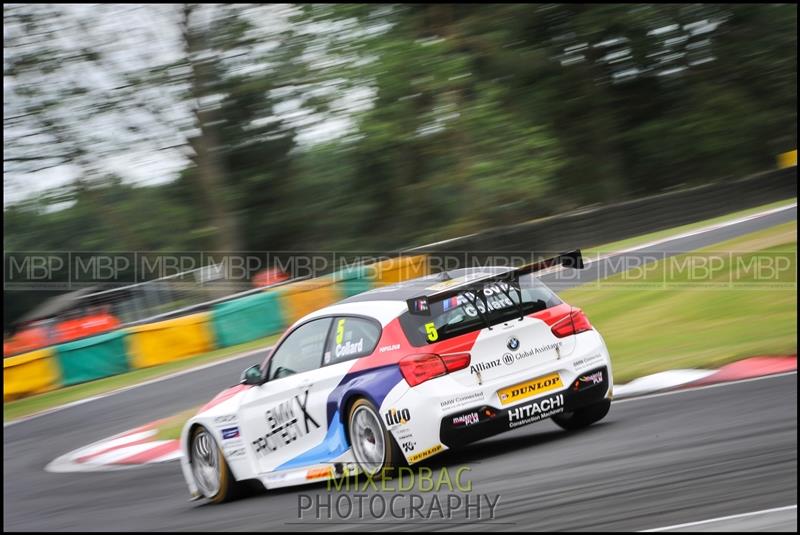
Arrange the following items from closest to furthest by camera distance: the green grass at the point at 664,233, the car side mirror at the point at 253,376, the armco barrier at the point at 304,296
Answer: the car side mirror at the point at 253,376 < the armco barrier at the point at 304,296 < the green grass at the point at 664,233

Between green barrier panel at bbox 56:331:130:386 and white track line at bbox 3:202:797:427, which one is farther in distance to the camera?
green barrier panel at bbox 56:331:130:386

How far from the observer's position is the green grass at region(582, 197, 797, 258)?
19594 mm

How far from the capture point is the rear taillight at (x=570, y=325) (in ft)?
A: 22.5

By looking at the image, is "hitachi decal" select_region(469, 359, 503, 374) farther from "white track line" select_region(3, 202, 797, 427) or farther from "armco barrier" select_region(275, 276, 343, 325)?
"armco barrier" select_region(275, 276, 343, 325)

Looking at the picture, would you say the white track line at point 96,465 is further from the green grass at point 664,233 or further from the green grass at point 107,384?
the green grass at point 664,233

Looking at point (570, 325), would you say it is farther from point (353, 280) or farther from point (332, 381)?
point (353, 280)

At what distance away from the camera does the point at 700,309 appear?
12445mm

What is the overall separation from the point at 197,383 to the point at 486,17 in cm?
1559

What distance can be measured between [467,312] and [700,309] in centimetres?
666

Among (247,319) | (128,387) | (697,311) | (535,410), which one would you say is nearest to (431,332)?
(535,410)

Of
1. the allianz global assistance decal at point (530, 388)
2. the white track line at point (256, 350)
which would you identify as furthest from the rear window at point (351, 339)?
the white track line at point (256, 350)

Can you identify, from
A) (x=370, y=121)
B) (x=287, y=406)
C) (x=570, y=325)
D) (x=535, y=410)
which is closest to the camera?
(x=535, y=410)

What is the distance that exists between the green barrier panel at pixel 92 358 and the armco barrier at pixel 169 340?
0.67 ft

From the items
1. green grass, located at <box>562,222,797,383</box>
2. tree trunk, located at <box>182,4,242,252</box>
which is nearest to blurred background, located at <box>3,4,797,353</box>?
tree trunk, located at <box>182,4,242,252</box>
